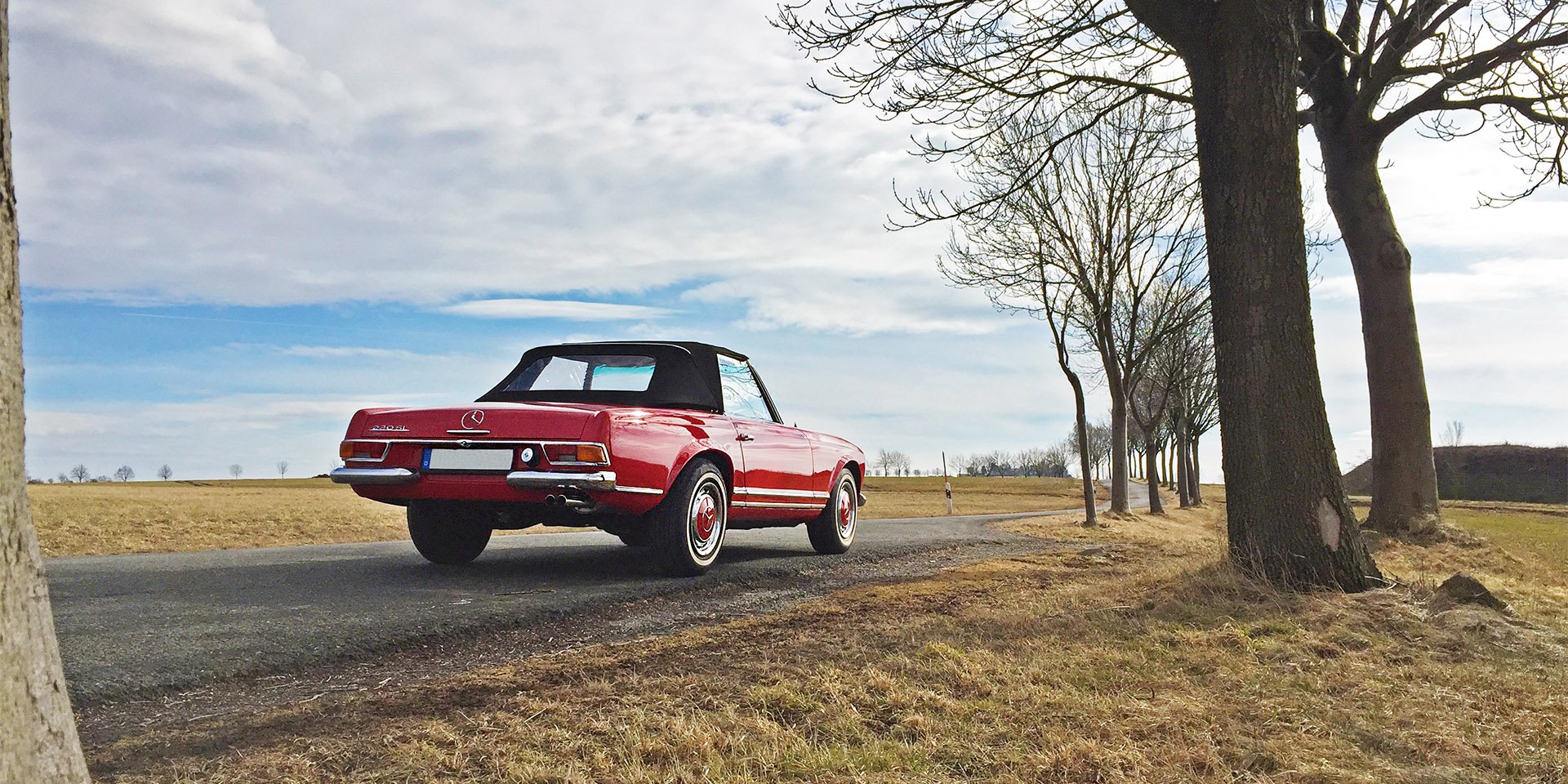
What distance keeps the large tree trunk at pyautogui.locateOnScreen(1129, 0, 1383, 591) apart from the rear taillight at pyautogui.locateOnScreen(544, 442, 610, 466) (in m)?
3.80

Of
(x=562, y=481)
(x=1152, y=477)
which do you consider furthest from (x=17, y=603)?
(x=1152, y=477)

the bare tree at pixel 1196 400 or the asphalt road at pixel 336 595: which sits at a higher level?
the bare tree at pixel 1196 400

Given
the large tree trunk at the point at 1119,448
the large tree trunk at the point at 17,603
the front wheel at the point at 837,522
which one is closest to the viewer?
the large tree trunk at the point at 17,603

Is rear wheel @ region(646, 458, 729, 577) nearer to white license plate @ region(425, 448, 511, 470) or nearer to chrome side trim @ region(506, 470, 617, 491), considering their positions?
chrome side trim @ region(506, 470, 617, 491)

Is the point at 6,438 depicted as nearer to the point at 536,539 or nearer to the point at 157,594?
the point at 157,594

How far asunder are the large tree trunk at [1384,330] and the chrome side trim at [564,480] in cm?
844

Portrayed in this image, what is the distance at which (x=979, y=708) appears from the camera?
3396mm

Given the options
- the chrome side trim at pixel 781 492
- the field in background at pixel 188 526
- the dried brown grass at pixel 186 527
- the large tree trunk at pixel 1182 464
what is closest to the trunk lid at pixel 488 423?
the chrome side trim at pixel 781 492

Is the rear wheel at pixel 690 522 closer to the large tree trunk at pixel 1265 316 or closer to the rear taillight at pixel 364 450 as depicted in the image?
the rear taillight at pixel 364 450

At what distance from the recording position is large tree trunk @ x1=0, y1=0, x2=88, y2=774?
6.98ft

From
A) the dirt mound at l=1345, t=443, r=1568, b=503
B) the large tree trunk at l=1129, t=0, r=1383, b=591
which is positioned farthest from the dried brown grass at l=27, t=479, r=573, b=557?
the dirt mound at l=1345, t=443, r=1568, b=503

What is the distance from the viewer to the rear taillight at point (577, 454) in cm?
600

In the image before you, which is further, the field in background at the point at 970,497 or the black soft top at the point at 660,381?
the field in background at the point at 970,497

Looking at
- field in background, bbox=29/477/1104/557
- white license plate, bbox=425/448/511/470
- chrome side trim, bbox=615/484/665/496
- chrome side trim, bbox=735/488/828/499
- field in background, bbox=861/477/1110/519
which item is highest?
white license plate, bbox=425/448/511/470
